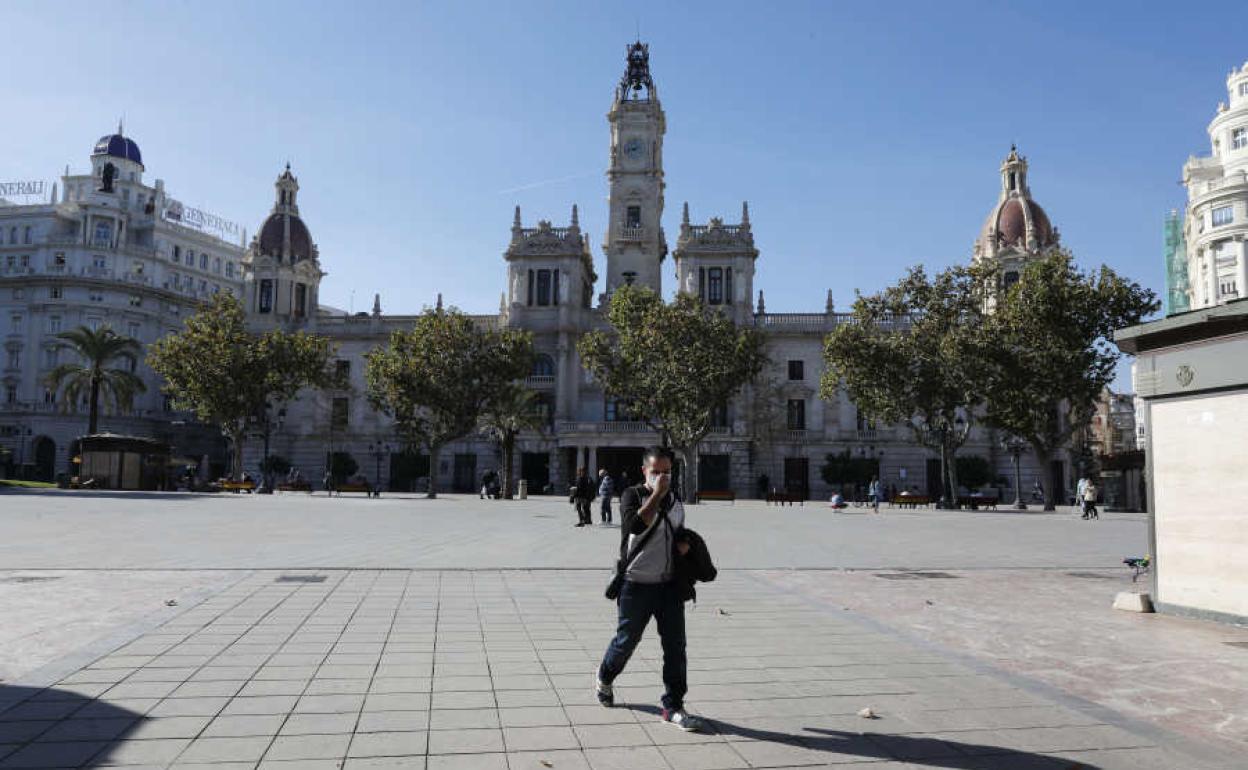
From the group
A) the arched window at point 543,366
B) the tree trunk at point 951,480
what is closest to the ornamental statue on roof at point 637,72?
the arched window at point 543,366

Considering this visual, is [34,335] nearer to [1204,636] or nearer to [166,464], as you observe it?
[166,464]

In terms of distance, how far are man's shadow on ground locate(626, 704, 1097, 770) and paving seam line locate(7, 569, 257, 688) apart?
4.62 m

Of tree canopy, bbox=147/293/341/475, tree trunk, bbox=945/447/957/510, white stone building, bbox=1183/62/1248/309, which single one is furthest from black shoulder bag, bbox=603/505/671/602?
white stone building, bbox=1183/62/1248/309

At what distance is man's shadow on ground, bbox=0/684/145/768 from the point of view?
4.50 m

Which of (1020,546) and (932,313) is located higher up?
(932,313)

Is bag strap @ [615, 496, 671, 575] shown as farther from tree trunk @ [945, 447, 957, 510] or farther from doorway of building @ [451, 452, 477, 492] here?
doorway of building @ [451, 452, 477, 492]

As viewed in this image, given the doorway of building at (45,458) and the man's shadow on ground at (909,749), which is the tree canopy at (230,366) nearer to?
the doorway of building at (45,458)

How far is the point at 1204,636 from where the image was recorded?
8.38 meters

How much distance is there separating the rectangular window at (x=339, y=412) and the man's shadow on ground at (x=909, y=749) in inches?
2473

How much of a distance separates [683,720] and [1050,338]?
38.3 metres

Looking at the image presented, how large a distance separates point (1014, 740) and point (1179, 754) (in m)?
0.87

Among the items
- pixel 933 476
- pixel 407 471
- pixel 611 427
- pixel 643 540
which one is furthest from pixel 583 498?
pixel 933 476

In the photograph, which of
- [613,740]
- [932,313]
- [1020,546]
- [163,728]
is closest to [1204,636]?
[613,740]

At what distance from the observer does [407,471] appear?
62.4 metres
